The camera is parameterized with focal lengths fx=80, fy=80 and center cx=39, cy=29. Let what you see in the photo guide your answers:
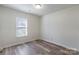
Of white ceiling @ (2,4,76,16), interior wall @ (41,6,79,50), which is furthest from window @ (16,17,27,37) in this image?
interior wall @ (41,6,79,50)

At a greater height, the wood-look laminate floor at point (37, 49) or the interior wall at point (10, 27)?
the interior wall at point (10, 27)

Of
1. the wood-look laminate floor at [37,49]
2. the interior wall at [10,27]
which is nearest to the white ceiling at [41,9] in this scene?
the interior wall at [10,27]

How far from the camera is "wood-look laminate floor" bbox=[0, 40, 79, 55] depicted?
1.24 meters

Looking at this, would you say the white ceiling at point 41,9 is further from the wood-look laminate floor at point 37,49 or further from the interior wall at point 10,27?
the wood-look laminate floor at point 37,49

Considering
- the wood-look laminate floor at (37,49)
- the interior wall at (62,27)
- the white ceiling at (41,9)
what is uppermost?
the white ceiling at (41,9)

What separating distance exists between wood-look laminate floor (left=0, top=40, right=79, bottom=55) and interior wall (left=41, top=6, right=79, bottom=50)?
9 cm

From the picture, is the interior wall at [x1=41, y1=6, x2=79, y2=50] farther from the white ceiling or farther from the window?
the window

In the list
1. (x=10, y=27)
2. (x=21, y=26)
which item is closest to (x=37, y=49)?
(x=21, y=26)

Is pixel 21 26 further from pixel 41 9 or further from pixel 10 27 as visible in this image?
pixel 41 9

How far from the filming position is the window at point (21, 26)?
1.30 meters

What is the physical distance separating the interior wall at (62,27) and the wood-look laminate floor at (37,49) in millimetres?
87
